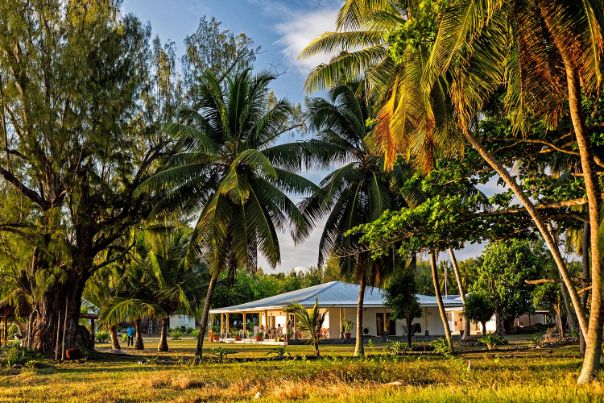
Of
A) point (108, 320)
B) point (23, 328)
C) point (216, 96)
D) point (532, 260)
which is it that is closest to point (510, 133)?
point (216, 96)

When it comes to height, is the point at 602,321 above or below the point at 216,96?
below

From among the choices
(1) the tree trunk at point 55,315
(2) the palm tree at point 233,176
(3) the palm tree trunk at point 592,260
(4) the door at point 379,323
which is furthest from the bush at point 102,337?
(3) the palm tree trunk at point 592,260

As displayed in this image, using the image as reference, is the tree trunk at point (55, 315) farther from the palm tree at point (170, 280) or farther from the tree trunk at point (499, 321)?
the tree trunk at point (499, 321)

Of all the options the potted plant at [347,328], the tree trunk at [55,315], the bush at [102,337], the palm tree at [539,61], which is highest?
the palm tree at [539,61]

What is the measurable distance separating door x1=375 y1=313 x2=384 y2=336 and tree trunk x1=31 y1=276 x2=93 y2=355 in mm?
24727

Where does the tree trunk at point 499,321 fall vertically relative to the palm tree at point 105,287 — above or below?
below

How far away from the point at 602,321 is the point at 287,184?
14.5 meters

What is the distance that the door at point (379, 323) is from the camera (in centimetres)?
4497

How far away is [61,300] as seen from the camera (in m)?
24.9

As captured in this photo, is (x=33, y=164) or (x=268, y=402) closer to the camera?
(x=268, y=402)

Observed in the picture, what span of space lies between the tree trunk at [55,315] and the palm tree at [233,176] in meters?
5.39

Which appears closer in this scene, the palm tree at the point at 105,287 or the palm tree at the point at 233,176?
the palm tree at the point at 233,176

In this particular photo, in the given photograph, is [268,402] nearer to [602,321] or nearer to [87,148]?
[602,321]

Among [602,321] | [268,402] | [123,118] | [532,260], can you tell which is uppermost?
[123,118]
